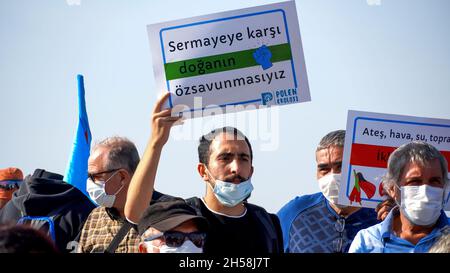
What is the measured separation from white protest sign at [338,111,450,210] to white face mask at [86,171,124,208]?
6.41 feet

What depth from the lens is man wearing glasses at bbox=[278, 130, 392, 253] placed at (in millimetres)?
6422

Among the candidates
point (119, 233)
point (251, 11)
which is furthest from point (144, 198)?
point (251, 11)

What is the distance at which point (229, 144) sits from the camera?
6133 mm

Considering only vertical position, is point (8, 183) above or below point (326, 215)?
above

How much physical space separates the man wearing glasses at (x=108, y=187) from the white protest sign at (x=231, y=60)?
2.04 ft

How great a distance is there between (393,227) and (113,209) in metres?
2.13

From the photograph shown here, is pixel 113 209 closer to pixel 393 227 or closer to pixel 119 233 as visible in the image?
pixel 119 233

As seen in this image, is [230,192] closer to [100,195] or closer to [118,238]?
[118,238]

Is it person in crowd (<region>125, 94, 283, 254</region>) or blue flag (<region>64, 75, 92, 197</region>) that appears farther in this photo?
blue flag (<region>64, 75, 92, 197</region>)

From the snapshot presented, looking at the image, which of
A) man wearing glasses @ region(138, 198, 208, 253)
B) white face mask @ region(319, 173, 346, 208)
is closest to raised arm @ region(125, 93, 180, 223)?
man wearing glasses @ region(138, 198, 208, 253)

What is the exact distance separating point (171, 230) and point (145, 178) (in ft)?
1.90

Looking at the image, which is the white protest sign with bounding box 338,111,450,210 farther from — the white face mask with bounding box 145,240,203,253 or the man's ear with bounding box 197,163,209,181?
the white face mask with bounding box 145,240,203,253

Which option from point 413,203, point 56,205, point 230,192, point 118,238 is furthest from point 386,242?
point 56,205
